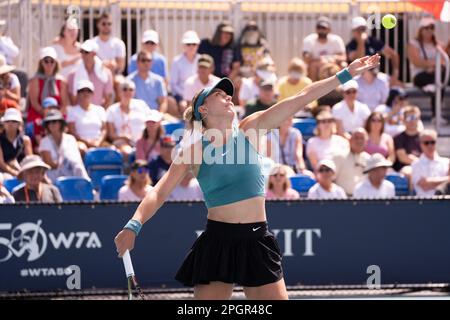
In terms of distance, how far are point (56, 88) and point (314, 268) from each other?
3.89 meters

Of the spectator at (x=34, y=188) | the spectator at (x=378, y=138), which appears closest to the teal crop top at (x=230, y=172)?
the spectator at (x=34, y=188)

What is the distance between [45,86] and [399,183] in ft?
13.1

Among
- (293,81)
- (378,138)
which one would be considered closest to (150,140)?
(293,81)

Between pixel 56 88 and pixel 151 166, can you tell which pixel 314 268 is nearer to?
pixel 151 166

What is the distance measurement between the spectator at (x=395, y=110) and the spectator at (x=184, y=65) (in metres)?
2.24

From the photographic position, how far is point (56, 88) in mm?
13578

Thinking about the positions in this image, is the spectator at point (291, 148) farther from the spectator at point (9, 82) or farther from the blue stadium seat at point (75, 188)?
the spectator at point (9, 82)

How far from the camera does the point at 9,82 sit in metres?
13.5

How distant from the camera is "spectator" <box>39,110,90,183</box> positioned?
12.4 metres

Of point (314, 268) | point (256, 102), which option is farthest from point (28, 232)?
point (256, 102)

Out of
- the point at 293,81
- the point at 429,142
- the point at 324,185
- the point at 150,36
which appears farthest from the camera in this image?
the point at 150,36

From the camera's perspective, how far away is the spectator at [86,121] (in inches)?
519

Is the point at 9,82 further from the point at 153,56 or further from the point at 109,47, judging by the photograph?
the point at 153,56

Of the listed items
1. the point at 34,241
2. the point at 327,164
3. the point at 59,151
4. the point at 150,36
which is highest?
the point at 150,36
